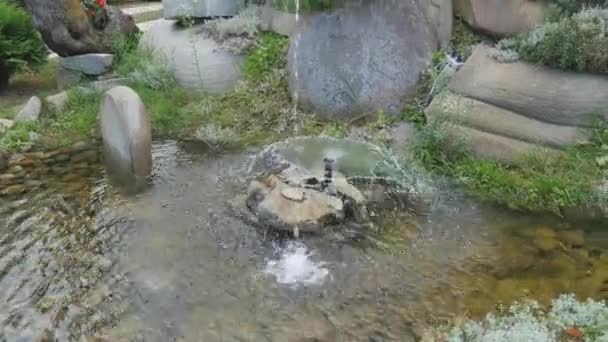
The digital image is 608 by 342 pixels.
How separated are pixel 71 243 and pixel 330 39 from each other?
362 cm

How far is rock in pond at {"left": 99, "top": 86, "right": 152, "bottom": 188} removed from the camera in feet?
17.8

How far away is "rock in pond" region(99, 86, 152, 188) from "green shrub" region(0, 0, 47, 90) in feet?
10.3

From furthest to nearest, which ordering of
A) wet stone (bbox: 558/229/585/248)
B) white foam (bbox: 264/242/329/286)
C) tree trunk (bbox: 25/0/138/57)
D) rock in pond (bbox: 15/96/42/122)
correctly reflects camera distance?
tree trunk (bbox: 25/0/138/57), rock in pond (bbox: 15/96/42/122), wet stone (bbox: 558/229/585/248), white foam (bbox: 264/242/329/286)

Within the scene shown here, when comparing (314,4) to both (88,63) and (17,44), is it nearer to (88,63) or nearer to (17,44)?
(88,63)

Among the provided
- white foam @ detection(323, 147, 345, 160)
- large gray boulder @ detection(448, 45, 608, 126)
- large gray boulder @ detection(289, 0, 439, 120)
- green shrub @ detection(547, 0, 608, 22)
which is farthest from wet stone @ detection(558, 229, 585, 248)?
green shrub @ detection(547, 0, 608, 22)

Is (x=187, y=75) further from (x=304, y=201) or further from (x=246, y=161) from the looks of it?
(x=304, y=201)

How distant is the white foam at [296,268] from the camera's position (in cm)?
406

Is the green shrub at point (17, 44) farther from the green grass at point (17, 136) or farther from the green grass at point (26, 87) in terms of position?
the green grass at point (17, 136)

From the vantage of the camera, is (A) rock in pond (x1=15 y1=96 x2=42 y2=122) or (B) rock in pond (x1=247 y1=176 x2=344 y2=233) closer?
(B) rock in pond (x1=247 y1=176 x2=344 y2=233)

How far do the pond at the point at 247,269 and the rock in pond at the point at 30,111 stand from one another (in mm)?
1901

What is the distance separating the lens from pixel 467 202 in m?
5.06

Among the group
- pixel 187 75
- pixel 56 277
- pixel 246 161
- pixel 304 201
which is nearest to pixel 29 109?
pixel 187 75

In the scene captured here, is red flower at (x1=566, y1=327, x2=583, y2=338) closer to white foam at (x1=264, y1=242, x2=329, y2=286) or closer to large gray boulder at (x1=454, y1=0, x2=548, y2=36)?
white foam at (x1=264, y1=242, x2=329, y2=286)

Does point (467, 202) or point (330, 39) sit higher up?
point (330, 39)
